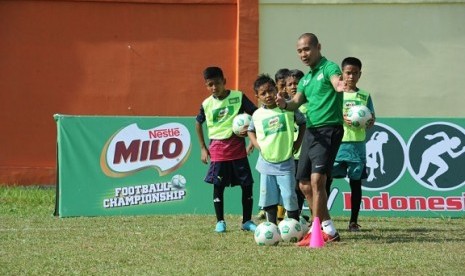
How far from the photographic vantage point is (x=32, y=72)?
20469mm

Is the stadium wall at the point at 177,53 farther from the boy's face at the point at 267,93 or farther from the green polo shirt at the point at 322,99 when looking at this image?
the green polo shirt at the point at 322,99

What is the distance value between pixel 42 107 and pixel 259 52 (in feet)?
14.3

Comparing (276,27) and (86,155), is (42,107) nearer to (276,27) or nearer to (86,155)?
(276,27)

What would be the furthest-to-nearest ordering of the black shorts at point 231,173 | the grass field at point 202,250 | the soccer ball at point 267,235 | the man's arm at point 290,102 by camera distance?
the black shorts at point 231,173 < the soccer ball at point 267,235 < the man's arm at point 290,102 < the grass field at point 202,250

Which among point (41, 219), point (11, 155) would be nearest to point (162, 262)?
point (41, 219)

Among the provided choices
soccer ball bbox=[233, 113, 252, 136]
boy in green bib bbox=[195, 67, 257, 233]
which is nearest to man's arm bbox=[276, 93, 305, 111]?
soccer ball bbox=[233, 113, 252, 136]

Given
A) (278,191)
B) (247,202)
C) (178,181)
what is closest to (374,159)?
(178,181)

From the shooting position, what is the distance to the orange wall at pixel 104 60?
20375 mm

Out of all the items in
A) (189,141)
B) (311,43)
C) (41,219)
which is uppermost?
(311,43)

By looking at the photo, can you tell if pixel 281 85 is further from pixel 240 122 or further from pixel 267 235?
pixel 267 235

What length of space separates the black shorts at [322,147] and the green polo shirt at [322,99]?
7cm

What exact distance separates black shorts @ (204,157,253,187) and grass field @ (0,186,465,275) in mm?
557

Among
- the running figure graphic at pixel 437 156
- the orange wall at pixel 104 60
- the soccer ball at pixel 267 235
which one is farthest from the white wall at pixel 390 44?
the soccer ball at pixel 267 235

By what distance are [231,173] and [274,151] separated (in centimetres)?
91
